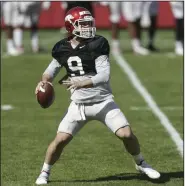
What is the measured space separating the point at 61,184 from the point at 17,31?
924 centimetres

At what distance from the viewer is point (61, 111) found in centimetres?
1001

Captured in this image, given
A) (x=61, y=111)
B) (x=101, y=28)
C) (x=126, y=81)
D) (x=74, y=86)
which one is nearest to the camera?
(x=74, y=86)

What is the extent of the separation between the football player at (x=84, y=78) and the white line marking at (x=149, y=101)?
1.40 meters

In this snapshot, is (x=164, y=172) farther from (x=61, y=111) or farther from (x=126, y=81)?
(x=126, y=81)

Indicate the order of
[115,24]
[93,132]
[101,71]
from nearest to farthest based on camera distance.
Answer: [101,71], [93,132], [115,24]

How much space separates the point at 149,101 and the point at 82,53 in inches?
171

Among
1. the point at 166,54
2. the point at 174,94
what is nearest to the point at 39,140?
the point at 174,94

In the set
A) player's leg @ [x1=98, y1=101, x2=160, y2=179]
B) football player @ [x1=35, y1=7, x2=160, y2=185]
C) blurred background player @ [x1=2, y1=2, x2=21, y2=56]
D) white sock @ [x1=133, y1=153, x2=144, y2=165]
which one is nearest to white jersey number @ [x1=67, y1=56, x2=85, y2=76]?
football player @ [x1=35, y1=7, x2=160, y2=185]

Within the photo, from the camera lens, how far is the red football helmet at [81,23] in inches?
247

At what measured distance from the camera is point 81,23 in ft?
20.5

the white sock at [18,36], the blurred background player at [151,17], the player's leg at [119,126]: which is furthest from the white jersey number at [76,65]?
the blurred background player at [151,17]

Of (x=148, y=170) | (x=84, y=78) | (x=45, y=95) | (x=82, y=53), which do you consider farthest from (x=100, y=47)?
(x=148, y=170)

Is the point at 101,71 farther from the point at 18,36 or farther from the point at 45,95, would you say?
the point at 18,36

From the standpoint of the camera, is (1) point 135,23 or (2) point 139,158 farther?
(1) point 135,23
